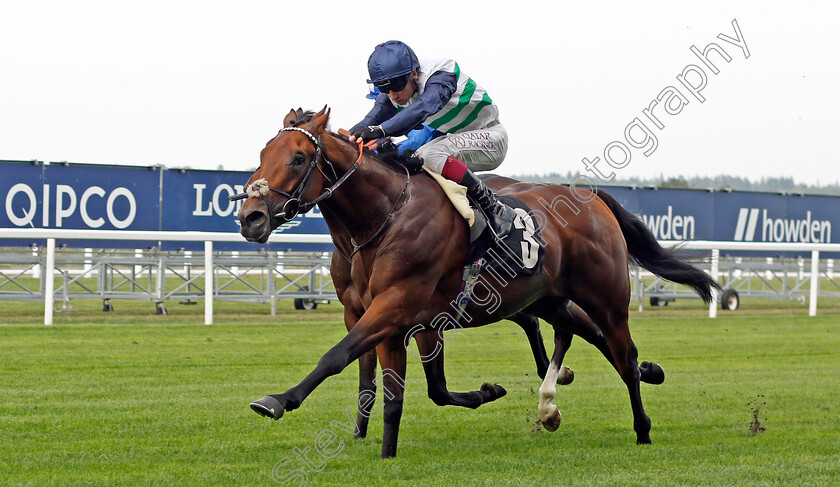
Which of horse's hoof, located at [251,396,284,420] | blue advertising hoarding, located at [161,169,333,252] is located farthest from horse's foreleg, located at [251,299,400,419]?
blue advertising hoarding, located at [161,169,333,252]

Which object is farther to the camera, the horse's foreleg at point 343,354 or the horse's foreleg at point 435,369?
the horse's foreleg at point 435,369

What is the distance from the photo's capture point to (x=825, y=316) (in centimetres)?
1416

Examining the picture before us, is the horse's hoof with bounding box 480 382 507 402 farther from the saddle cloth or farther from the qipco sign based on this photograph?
the qipco sign

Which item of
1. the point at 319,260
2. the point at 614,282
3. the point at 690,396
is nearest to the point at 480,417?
the point at 614,282

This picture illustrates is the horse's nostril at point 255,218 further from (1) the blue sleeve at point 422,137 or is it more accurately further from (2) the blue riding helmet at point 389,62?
(1) the blue sleeve at point 422,137

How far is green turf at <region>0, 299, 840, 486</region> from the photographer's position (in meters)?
4.27

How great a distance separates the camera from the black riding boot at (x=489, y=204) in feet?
15.7

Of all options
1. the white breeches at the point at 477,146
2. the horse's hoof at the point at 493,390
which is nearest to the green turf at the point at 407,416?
the horse's hoof at the point at 493,390

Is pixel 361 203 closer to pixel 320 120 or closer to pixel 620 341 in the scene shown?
pixel 320 120

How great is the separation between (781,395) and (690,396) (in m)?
0.65

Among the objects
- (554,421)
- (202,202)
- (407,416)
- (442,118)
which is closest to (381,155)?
(442,118)

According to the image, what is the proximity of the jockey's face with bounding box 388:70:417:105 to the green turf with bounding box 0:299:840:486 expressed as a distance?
178cm

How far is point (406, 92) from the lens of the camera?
477 centimetres

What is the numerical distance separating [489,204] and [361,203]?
2.62 feet
